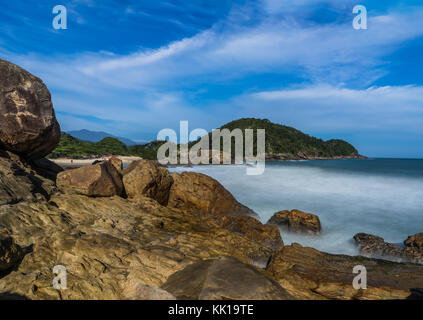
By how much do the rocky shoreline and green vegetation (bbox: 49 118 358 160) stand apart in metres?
64.9

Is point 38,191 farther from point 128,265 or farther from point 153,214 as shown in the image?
point 128,265

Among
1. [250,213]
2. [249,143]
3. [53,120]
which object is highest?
[249,143]

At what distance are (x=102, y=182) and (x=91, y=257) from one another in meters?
4.99

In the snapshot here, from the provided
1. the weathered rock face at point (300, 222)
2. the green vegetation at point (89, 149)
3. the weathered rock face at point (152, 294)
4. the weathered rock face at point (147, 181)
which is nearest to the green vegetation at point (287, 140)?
the green vegetation at point (89, 149)

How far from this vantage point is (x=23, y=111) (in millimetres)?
8562

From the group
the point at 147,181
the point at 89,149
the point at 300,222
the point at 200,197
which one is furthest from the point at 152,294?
the point at 89,149

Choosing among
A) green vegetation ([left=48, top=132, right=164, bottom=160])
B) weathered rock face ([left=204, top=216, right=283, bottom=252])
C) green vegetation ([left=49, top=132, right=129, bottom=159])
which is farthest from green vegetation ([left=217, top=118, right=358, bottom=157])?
weathered rock face ([left=204, top=216, right=283, bottom=252])

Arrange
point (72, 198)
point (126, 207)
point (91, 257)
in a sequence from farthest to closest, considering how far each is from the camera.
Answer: point (126, 207)
point (72, 198)
point (91, 257)

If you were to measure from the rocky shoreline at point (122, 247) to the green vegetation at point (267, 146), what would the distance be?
64.9m

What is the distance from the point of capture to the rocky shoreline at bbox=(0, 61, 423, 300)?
4230 mm

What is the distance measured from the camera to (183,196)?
1337 cm

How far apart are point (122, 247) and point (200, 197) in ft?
25.3

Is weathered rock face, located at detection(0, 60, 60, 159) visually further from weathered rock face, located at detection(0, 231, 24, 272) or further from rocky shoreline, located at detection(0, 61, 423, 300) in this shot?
weathered rock face, located at detection(0, 231, 24, 272)
